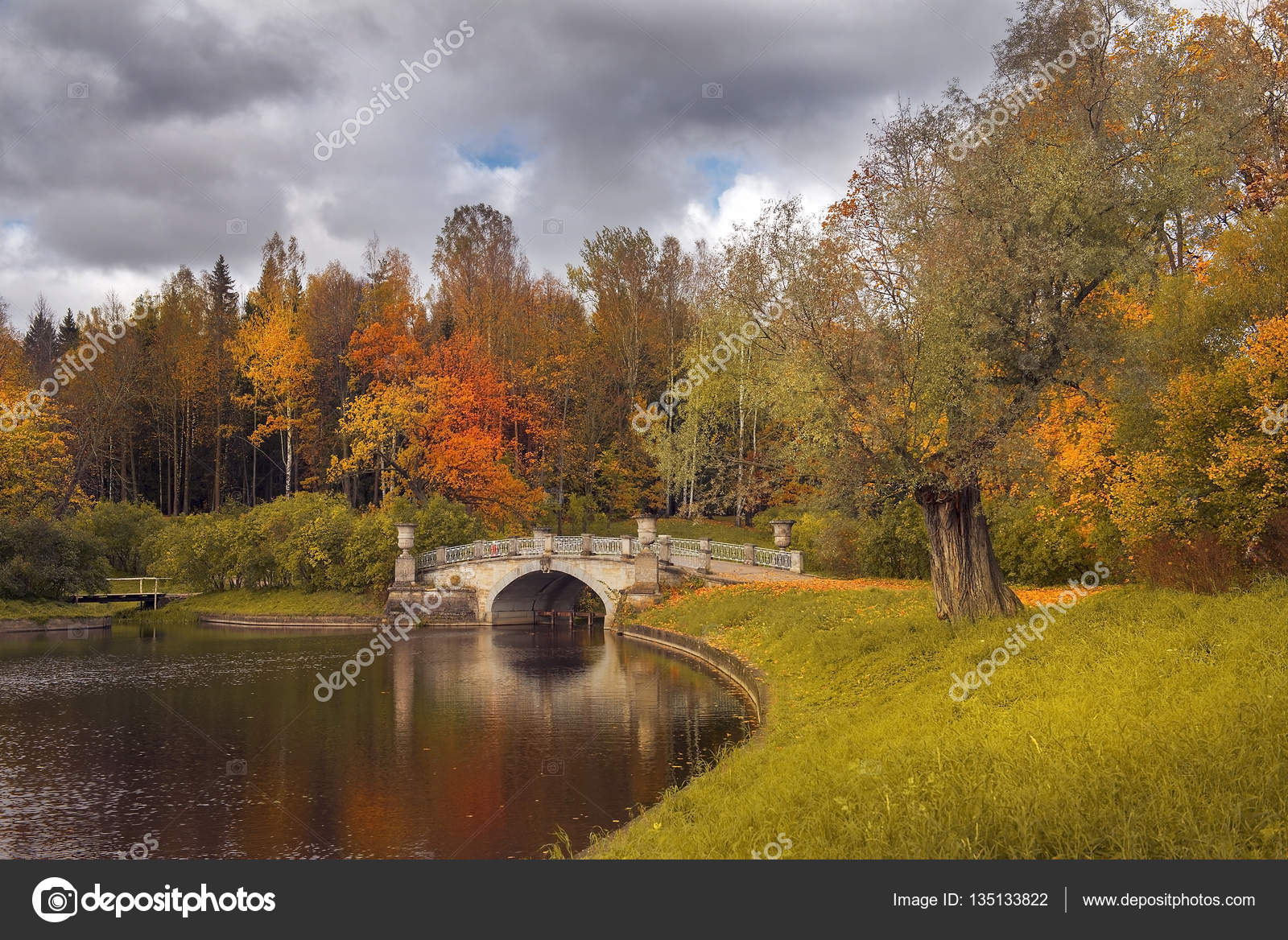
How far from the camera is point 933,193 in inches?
653

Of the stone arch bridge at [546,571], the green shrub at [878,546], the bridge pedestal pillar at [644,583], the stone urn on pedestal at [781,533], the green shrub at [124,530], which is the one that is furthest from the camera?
the green shrub at [124,530]

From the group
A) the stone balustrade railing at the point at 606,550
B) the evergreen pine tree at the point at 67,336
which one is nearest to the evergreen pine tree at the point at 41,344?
the evergreen pine tree at the point at 67,336

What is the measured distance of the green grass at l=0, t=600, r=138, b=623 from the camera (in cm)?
3534

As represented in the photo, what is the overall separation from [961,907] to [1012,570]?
21772 mm

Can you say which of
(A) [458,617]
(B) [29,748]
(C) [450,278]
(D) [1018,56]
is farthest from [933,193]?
(C) [450,278]

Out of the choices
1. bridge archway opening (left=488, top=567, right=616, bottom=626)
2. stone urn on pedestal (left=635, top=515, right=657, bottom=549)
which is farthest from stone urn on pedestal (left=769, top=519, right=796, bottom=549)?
bridge archway opening (left=488, top=567, right=616, bottom=626)

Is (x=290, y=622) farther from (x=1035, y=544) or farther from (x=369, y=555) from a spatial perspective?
(x=1035, y=544)

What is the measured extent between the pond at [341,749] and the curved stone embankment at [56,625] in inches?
266

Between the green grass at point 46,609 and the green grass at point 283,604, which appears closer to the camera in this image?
the green grass at point 46,609

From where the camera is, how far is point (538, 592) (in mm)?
41031

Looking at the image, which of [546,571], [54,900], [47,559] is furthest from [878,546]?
[47,559]

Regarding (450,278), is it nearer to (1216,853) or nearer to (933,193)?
(933,193)

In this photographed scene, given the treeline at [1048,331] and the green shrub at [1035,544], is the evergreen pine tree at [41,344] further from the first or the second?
the green shrub at [1035,544]

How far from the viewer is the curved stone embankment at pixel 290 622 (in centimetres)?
3766
